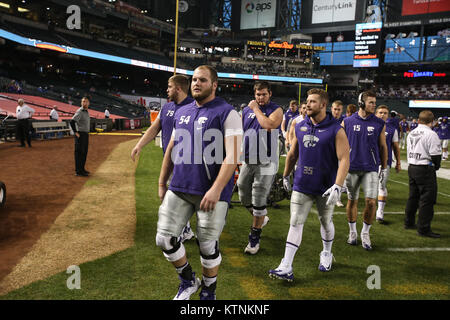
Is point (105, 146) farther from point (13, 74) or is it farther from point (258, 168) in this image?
point (13, 74)

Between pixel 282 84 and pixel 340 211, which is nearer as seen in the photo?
pixel 340 211

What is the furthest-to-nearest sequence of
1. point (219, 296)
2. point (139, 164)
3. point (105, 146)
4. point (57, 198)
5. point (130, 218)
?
point (105, 146) < point (139, 164) < point (57, 198) < point (130, 218) < point (219, 296)

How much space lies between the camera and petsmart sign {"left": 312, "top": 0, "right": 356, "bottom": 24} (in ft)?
182

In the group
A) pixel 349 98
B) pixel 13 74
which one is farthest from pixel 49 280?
pixel 349 98

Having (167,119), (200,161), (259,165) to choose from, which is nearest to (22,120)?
(167,119)

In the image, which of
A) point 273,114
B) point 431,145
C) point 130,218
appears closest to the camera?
point 273,114

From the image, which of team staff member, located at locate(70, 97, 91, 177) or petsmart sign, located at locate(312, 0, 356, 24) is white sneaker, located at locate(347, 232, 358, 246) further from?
petsmart sign, located at locate(312, 0, 356, 24)

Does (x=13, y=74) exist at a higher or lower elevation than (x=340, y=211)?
higher

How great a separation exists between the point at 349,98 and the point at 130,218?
61.8m

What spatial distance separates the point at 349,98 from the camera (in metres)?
61.4

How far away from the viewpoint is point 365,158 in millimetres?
5211

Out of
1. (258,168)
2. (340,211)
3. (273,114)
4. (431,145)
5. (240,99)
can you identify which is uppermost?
(240,99)

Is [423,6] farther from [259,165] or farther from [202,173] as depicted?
[202,173]

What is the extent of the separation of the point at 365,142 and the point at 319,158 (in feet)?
5.58
